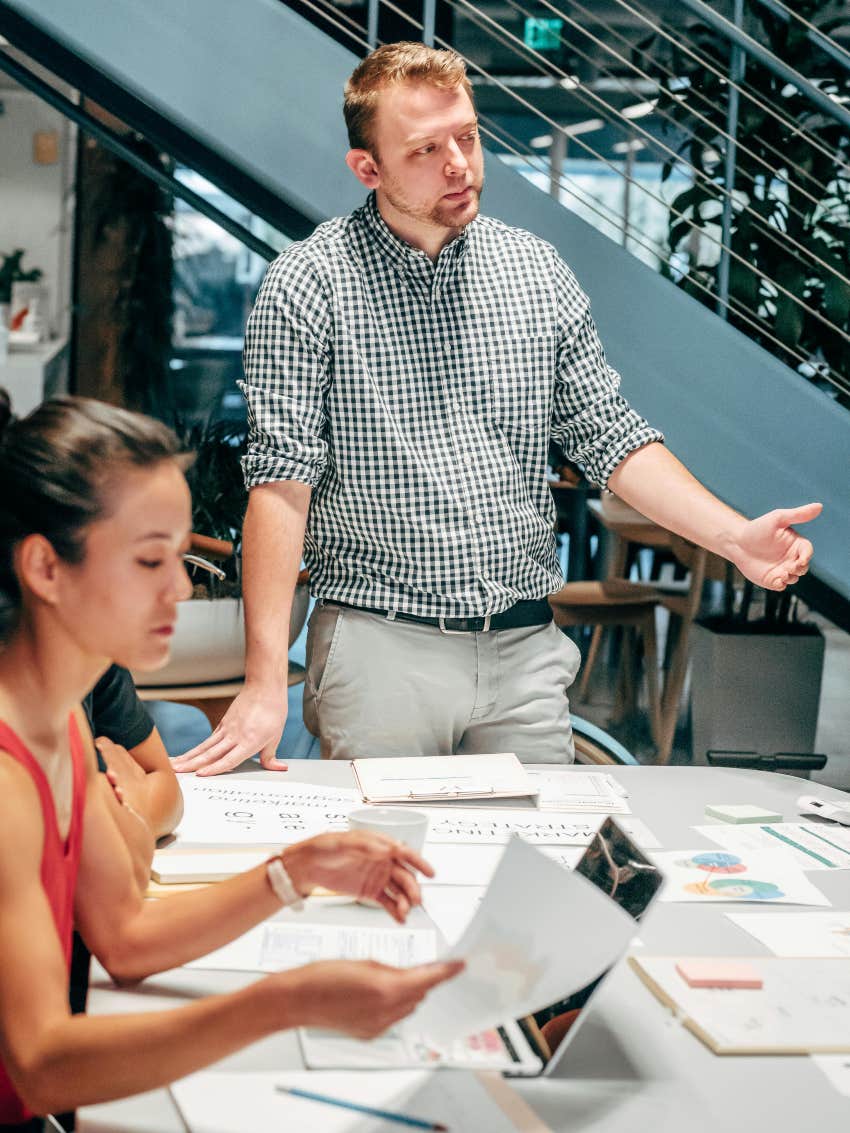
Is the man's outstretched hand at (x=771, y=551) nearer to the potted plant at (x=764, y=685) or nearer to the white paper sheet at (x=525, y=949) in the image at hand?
the white paper sheet at (x=525, y=949)

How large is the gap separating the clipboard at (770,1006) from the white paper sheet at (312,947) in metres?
0.23

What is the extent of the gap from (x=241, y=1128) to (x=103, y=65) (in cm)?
218

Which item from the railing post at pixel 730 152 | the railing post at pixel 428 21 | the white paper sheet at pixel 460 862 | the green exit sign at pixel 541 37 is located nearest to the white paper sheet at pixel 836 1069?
the white paper sheet at pixel 460 862

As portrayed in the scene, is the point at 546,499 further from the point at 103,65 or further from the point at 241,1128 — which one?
the point at 241,1128

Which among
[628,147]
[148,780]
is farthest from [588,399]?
[628,147]

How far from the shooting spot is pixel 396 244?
2.29 meters

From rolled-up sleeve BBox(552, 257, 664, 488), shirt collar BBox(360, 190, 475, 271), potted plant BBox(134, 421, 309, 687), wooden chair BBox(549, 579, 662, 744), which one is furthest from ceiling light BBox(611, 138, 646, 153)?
shirt collar BBox(360, 190, 475, 271)

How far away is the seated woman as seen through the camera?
1.03 m

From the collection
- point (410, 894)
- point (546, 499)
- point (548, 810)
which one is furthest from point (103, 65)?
point (410, 894)

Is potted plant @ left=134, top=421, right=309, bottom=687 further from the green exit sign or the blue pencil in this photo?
the green exit sign

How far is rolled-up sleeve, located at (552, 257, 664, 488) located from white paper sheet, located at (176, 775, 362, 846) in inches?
33.2

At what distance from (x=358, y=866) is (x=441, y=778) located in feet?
2.26

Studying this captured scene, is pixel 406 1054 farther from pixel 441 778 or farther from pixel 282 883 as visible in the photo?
pixel 441 778

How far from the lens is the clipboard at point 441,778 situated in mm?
1884
